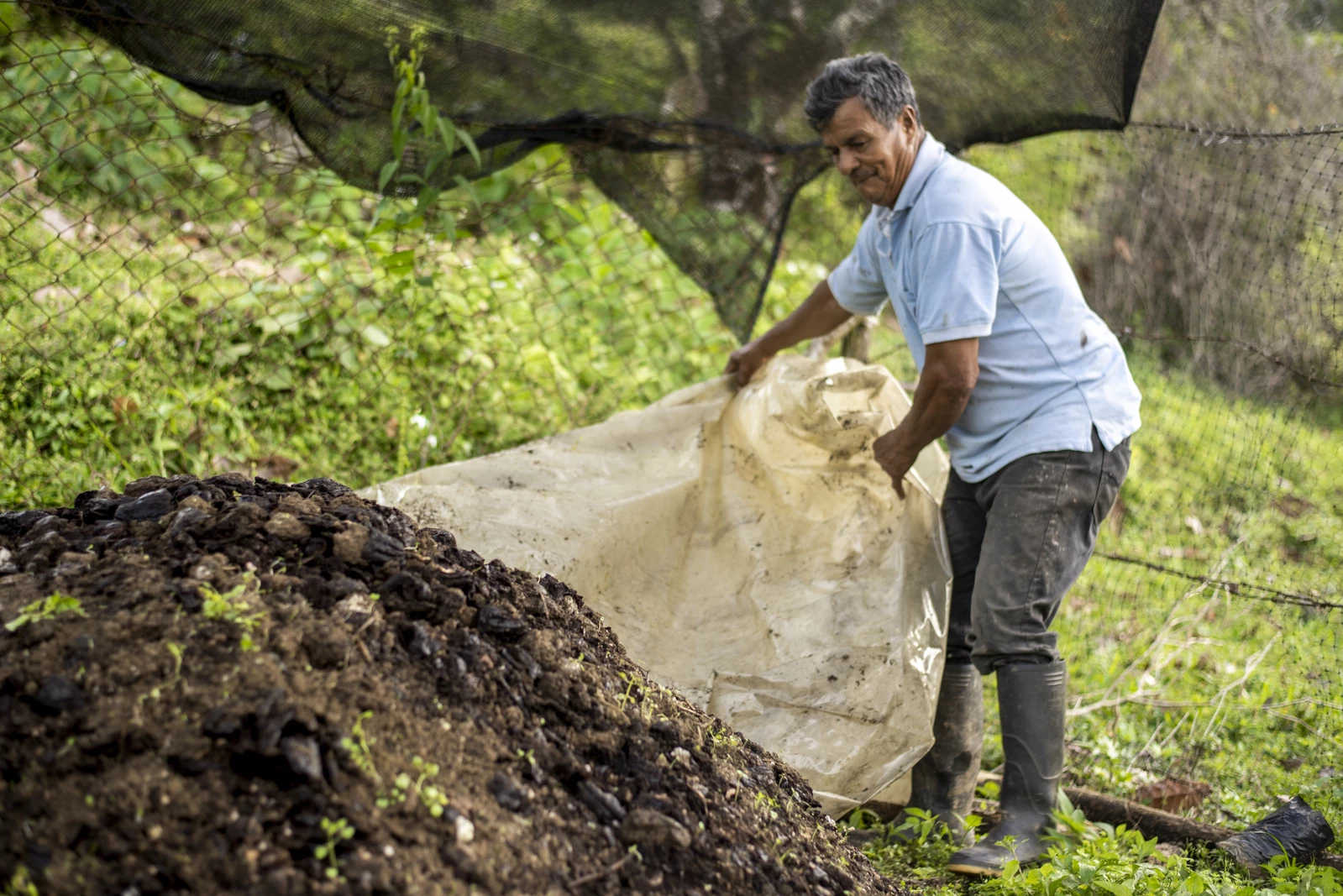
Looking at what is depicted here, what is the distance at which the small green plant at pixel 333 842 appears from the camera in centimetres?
112

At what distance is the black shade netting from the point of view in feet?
8.99

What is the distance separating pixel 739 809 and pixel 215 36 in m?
2.40

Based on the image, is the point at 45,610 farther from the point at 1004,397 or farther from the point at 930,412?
the point at 1004,397

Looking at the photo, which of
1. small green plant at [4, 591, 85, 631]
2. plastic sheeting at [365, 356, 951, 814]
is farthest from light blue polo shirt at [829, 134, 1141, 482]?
small green plant at [4, 591, 85, 631]

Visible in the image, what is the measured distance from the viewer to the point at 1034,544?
227cm

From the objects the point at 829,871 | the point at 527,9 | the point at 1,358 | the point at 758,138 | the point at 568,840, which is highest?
the point at 527,9

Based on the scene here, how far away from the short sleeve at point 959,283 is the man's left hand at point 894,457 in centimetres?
31

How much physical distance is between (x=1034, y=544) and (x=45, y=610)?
1915 millimetres

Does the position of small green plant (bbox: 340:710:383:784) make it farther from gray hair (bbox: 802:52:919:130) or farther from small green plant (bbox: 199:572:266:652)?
gray hair (bbox: 802:52:919:130)

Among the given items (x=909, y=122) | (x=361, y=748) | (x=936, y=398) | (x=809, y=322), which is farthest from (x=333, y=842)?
(x=809, y=322)

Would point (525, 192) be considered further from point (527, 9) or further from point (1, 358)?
point (1, 358)

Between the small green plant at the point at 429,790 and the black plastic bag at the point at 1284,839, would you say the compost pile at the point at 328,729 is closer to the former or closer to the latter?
the small green plant at the point at 429,790

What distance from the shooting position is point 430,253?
334 centimetres

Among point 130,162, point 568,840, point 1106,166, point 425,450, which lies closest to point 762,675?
point 568,840
